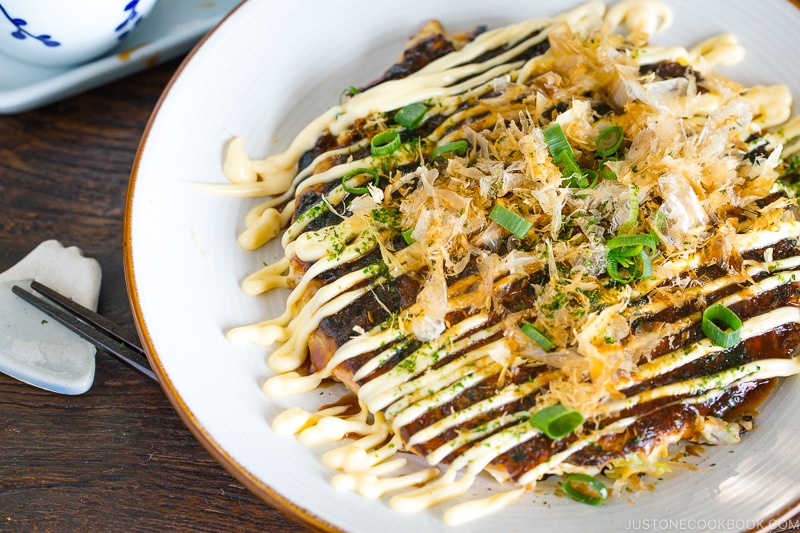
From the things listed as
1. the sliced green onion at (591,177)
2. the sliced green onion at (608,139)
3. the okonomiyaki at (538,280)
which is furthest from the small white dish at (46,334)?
the sliced green onion at (608,139)

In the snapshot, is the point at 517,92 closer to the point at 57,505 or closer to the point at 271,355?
the point at 271,355

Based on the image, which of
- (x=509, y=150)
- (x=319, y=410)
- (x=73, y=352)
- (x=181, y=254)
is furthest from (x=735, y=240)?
(x=73, y=352)

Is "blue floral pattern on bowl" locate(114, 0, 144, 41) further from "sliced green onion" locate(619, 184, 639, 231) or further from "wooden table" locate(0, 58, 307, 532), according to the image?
"sliced green onion" locate(619, 184, 639, 231)

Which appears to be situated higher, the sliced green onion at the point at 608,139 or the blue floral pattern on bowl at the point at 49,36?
the sliced green onion at the point at 608,139

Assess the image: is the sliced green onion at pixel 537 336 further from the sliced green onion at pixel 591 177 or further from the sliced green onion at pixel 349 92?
the sliced green onion at pixel 349 92

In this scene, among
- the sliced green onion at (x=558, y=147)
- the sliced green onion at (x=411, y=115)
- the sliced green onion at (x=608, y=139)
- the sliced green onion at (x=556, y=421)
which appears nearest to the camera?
the sliced green onion at (x=556, y=421)

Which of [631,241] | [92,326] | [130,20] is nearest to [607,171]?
[631,241]

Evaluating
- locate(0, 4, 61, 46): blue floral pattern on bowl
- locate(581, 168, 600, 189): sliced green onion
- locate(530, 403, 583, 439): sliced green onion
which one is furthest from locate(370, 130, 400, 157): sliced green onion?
locate(0, 4, 61, 46): blue floral pattern on bowl
